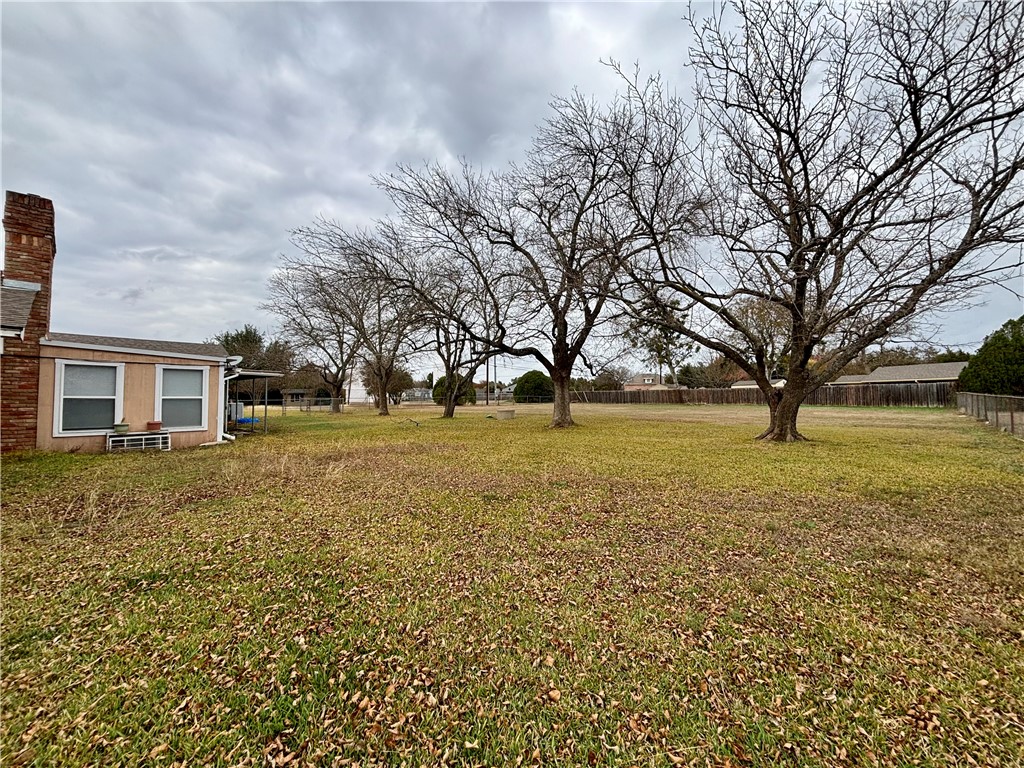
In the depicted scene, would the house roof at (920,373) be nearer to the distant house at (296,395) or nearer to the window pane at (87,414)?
the window pane at (87,414)

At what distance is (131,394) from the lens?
9.14m

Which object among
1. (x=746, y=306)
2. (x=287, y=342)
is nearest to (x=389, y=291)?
(x=746, y=306)

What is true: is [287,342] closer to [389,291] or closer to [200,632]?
[389,291]

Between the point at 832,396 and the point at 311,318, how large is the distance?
126ft

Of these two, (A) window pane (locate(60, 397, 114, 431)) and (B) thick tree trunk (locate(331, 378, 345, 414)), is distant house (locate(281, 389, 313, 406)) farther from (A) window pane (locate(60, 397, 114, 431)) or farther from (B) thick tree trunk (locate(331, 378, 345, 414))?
(A) window pane (locate(60, 397, 114, 431))

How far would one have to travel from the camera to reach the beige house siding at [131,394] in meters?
8.09

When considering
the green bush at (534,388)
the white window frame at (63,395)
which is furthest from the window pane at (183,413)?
the green bush at (534,388)

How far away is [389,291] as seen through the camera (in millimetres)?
13391

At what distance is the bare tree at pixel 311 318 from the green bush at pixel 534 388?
69.7 ft

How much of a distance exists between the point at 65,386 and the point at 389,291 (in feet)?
25.4

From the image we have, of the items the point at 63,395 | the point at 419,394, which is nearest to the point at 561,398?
the point at 63,395

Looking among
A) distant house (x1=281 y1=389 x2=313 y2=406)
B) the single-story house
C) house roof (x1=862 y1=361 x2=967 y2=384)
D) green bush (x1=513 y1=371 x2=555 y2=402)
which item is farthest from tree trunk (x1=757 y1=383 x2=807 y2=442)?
distant house (x1=281 y1=389 x2=313 y2=406)

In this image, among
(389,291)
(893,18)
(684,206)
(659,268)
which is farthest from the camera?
(389,291)

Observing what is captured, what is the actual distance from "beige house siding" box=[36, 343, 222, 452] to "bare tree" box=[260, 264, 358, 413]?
9.11 m
